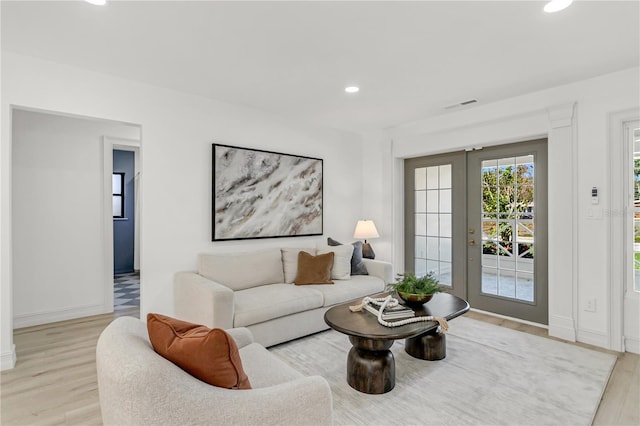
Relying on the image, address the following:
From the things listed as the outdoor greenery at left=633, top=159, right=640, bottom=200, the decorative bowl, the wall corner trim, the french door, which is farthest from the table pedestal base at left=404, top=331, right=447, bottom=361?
the wall corner trim

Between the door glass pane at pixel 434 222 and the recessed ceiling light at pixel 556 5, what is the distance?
2.49 metres

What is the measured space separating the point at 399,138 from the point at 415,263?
5.80 ft

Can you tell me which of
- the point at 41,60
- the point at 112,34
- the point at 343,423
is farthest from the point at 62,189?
the point at 343,423

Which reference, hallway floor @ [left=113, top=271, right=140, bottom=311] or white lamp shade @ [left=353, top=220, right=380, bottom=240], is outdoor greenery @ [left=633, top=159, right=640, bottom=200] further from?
hallway floor @ [left=113, top=271, right=140, bottom=311]

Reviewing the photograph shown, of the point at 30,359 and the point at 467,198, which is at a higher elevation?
the point at 467,198

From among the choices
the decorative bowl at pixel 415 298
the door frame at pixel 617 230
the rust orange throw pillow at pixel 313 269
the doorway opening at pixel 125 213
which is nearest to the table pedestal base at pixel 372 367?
the decorative bowl at pixel 415 298

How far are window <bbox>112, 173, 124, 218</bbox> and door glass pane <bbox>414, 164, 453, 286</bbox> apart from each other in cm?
530

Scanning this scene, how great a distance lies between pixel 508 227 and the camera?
13.0ft

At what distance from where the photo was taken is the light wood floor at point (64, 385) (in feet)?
6.79

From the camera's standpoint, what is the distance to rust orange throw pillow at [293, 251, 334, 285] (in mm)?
3721

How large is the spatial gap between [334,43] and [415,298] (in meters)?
2.01

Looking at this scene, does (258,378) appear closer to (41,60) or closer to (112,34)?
(112,34)

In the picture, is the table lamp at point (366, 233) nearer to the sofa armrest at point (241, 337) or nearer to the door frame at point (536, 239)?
the door frame at point (536, 239)

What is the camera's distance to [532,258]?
378 centimetres
